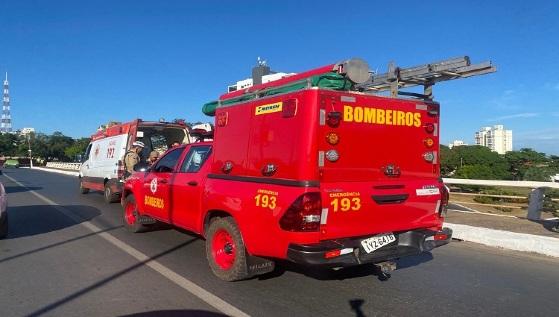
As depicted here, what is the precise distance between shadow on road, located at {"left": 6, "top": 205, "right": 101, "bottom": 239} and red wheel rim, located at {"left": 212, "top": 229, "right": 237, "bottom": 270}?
16.3ft

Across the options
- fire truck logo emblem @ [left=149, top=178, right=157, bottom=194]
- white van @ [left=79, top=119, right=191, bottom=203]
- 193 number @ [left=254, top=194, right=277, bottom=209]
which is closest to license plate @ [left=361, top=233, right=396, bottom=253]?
193 number @ [left=254, top=194, right=277, bottom=209]

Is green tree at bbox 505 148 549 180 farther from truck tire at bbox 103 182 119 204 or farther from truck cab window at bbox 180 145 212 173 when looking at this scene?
truck cab window at bbox 180 145 212 173

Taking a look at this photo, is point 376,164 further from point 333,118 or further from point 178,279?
point 178,279

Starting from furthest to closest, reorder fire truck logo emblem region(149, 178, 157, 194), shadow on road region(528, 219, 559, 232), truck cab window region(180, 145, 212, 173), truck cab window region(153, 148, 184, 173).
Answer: shadow on road region(528, 219, 559, 232)
fire truck logo emblem region(149, 178, 157, 194)
truck cab window region(153, 148, 184, 173)
truck cab window region(180, 145, 212, 173)

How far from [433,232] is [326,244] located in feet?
5.27

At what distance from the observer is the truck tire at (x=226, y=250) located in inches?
216

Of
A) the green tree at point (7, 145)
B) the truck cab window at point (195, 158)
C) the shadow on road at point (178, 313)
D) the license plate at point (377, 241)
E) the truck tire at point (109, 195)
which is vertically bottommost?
the shadow on road at point (178, 313)

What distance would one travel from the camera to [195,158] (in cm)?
701

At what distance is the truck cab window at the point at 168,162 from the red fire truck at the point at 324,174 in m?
1.23

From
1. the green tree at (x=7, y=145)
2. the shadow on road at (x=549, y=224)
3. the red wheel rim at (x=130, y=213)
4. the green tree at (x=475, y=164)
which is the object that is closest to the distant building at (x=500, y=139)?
Answer: the green tree at (x=475, y=164)

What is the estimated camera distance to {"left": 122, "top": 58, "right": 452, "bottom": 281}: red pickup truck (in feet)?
15.6

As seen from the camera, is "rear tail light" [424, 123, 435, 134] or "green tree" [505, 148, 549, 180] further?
"green tree" [505, 148, 549, 180]

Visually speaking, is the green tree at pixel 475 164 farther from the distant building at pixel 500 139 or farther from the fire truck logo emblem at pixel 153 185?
the fire truck logo emblem at pixel 153 185

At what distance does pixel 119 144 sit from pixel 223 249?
27.8ft
